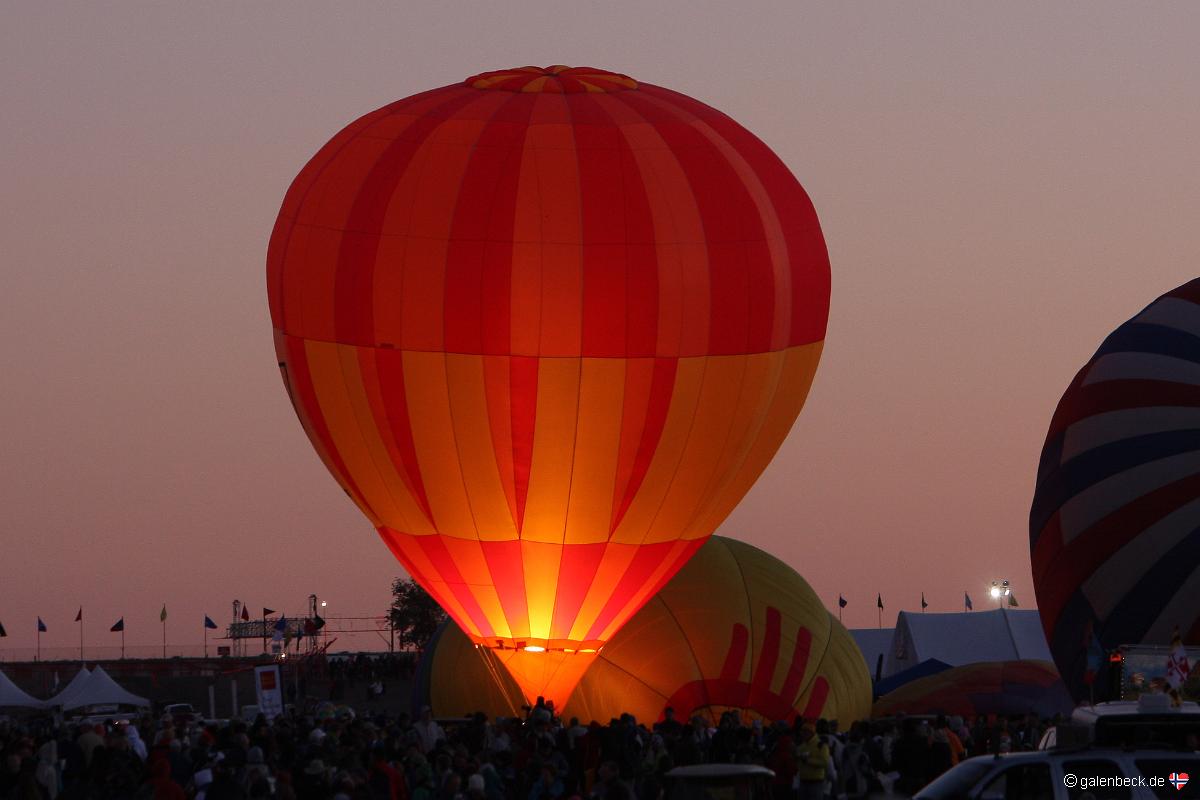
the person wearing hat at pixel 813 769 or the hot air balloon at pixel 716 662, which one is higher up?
the hot air balloon at pixel 716 662

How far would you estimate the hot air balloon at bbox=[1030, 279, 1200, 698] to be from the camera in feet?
81.0

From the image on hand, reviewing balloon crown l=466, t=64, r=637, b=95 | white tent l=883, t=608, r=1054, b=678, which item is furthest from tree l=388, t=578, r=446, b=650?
balloon crown l=466, t=64, r=637, b=95

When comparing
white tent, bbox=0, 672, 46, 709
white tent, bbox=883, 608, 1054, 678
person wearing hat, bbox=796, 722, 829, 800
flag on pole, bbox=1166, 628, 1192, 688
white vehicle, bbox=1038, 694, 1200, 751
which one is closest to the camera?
white vehicle, bbox=1038, 694, 1200, 751

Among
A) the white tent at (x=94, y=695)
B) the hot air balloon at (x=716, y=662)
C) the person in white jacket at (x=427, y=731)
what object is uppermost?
the white tent at (x=94, y=695)

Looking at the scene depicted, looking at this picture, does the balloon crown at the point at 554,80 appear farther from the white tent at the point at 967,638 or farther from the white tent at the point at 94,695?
the white tent at the point at 967,638

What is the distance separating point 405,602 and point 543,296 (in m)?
58.7

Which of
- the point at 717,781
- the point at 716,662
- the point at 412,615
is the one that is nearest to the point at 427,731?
the point at 717,781

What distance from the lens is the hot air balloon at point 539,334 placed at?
25.7 metres

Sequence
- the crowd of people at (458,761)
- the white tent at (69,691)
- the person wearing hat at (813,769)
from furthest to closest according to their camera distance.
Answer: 1. the white tent at (69,691)
2. the person wearing hat at (813,769)
3. the crowd of people at (458,761)

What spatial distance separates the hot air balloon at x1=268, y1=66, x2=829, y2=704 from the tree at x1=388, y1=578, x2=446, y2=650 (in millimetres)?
54329

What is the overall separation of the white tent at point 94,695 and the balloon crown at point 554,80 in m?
19.5

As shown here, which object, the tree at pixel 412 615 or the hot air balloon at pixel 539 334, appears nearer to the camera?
the hot air balloon at pixel 539 334

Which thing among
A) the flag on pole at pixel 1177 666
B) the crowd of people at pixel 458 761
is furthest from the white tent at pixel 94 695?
the flag on pole at pixel 1177 666

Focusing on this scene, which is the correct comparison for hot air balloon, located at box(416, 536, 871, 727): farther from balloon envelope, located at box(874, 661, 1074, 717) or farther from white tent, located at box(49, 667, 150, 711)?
white tent, located at box(49, 667, 150, 711)
